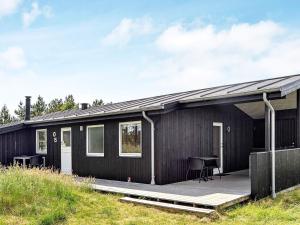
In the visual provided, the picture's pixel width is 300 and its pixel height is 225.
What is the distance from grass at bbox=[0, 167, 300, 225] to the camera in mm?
6051

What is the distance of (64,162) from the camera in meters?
13.2

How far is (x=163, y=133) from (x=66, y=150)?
16.7ft

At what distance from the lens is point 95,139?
467 inches

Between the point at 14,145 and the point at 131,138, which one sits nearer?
the point at 131,138

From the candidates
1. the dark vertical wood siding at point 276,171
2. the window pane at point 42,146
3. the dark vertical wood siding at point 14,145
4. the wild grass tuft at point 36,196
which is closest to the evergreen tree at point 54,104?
the dark vertical wood siding at point 14,145

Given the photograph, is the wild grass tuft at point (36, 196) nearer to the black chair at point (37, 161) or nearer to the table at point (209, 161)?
the table at point (209, 161)

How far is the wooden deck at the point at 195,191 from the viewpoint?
707cm

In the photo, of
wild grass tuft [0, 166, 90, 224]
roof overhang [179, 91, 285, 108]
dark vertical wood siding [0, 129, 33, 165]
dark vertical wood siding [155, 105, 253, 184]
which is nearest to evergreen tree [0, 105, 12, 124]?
dark vertical wood siding [0, 129, 33, 165]

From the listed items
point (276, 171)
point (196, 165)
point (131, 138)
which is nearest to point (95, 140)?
point (131, 138)

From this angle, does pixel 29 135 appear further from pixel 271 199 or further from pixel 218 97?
pixel 271 199

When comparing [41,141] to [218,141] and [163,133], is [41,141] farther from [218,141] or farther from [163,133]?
[218,141]

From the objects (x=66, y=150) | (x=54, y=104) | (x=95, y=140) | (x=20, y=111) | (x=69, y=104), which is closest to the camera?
(x=95, y=140)

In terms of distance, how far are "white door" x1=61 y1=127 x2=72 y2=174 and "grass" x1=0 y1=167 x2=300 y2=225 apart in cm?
509

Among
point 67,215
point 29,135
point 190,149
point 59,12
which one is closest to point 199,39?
point 190,149
